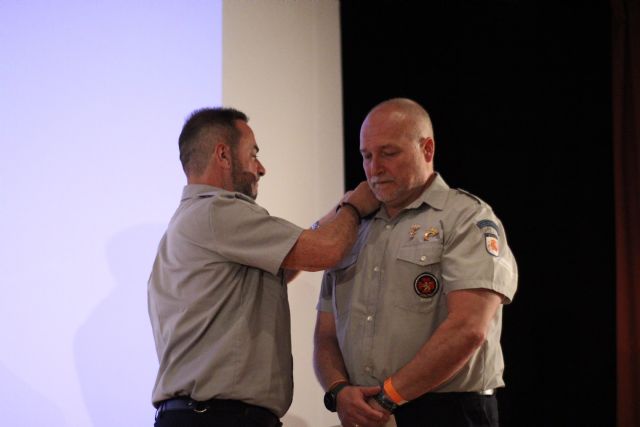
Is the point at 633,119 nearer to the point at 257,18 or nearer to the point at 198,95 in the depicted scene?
the point at 257,18

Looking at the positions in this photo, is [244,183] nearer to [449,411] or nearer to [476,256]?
[476,256]

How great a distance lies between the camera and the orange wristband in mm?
1708

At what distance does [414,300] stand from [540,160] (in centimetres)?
179

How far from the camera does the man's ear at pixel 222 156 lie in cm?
199

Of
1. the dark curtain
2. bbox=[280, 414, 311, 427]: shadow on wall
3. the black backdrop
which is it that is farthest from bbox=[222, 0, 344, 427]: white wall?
the dark curtain

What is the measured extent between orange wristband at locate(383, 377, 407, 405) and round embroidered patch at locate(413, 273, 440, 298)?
0.26 metres

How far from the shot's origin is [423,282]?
71.6 inches

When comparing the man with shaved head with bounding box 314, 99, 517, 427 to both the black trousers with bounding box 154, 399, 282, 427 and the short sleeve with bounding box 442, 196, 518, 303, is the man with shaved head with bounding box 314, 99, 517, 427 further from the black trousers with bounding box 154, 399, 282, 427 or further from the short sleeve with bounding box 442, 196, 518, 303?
the black trousers with bounding box 154, 399, 282, 427

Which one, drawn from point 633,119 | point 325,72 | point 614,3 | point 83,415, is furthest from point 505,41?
point 83,415

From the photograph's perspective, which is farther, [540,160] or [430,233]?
[540,160]

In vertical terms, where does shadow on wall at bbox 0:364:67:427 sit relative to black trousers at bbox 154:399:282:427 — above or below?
below

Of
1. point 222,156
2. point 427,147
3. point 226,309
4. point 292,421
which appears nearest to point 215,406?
point 226,309

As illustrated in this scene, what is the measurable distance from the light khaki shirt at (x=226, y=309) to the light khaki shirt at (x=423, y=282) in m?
0.23

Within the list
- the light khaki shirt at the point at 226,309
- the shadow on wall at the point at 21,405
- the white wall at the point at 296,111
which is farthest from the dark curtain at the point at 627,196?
the shadow on wall at the point at 21,405
